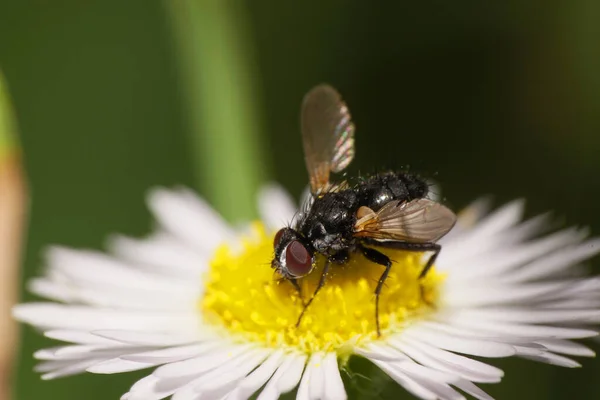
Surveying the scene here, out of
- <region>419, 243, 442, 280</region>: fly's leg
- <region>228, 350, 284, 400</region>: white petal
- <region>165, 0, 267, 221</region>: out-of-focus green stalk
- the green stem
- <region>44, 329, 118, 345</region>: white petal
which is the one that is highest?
<region>165, 0, 267, 221</region>: out-of-focus green stalk

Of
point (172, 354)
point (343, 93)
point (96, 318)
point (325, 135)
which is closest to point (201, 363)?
point (172, 354)

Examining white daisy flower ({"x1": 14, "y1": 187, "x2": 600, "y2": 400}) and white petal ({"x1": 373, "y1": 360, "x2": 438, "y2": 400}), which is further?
white daisy flower ({"x1": 14, "y1": 187, "x2": 600, "y2": 400})

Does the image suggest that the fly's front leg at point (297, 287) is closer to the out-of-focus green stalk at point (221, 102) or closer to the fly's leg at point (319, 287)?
the fly's leg at point (319, 287)

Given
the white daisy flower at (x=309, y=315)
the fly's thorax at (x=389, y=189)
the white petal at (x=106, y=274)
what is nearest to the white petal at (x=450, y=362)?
the white daisy flower at (x=309, y=315)

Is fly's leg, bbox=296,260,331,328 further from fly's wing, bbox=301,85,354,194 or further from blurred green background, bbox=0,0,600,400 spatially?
blurred green background, bbox=0,0,600,400

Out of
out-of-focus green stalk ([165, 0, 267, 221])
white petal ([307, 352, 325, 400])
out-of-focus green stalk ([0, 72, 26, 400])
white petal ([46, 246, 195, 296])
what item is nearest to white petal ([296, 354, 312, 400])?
white petal ([307, 352, 325, 400])

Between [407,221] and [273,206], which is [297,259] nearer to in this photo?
[407,221]

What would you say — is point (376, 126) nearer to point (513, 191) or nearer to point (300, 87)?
point (300, 87)
